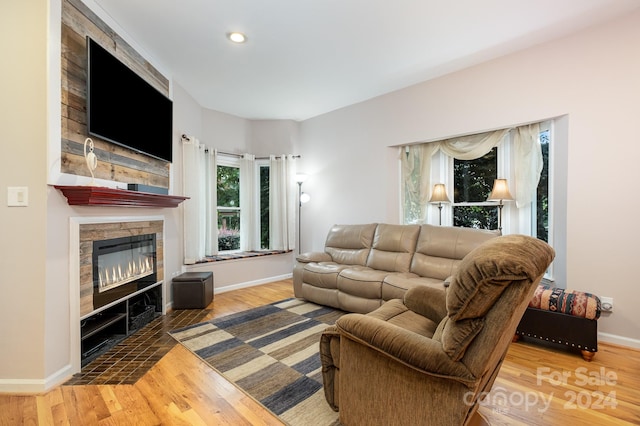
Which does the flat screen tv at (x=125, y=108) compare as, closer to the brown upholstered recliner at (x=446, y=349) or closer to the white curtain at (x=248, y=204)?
the white curtain at (x=248, y=204)

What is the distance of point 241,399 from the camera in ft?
5.98

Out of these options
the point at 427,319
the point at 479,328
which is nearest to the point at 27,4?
the point at 479,328

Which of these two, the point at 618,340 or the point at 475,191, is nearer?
the point at 618,340

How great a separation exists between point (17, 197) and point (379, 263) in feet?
10.7

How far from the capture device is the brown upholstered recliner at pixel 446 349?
1012 millimetres

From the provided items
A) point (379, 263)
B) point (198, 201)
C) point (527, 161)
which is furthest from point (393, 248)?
A: point (198, 201)

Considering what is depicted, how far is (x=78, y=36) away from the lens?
2178mm

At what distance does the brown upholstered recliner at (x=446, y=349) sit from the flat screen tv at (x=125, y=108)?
7.92 ft

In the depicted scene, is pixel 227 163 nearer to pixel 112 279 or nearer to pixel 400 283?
pixel 112 279

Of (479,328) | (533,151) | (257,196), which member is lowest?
(479,328)

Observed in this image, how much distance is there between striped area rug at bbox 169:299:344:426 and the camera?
5.76 ft

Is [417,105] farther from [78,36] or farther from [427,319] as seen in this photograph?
[78,36]

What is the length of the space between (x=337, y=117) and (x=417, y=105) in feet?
4.49

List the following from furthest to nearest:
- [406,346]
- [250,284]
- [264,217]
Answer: [264,217], [250,284], [406,346]
